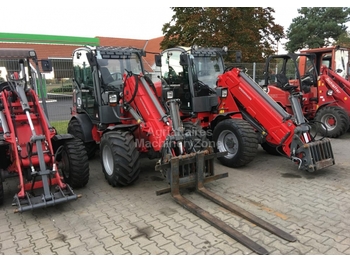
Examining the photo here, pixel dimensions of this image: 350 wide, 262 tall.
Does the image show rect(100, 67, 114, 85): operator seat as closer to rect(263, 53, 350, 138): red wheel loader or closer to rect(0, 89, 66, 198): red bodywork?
rect(0, 89, 66, 198): red bodywork

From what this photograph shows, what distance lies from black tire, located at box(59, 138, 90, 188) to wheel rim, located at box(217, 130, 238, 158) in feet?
9.42

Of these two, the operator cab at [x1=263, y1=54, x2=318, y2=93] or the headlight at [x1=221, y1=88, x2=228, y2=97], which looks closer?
the headlight at [x1=221, y1=88, x2=228, y2=97]

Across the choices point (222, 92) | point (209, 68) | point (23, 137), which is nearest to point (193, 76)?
point (209, 68)

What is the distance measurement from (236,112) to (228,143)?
82cm

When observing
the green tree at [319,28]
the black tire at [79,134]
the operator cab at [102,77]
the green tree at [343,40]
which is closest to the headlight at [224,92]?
the operator cab at [102,77]

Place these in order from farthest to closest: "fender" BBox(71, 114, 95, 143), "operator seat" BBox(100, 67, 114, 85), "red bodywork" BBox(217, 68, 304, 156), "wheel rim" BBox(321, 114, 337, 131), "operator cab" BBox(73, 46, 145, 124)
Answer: "wheel rim" BBox(321, 114, 337, 131) → "fender" BBox(71, 114, 95, 143) → "operator seat" BBox(100, 67, 114, 85) → "operator cab" BBox(73, 46, 145, 124) → "red bodywork" BBox(217, 68, 304, 156)

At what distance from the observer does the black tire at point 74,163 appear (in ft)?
15.6

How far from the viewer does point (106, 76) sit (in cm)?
606

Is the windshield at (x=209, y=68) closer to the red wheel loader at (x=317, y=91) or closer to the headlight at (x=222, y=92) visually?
the headlight at (x=222, y=92)

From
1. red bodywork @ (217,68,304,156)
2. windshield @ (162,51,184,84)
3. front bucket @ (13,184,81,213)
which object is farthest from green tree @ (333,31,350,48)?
front bucket @ (13,184,81,213)

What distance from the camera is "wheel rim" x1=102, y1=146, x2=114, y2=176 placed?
16.9 feet

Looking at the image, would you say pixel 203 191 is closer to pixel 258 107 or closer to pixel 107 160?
pixel 107 160

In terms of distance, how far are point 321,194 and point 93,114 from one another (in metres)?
4.65

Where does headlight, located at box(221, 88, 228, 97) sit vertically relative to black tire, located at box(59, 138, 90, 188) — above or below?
above
